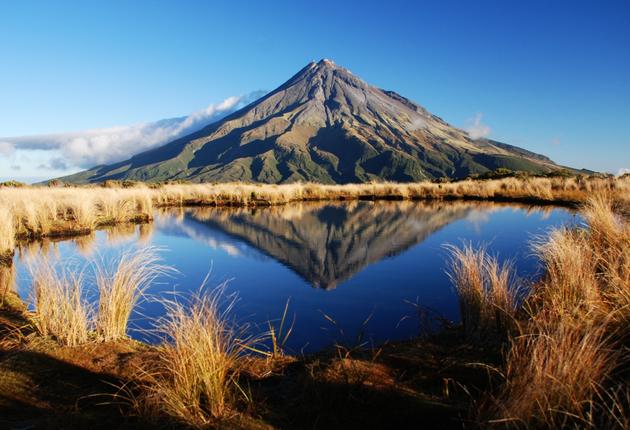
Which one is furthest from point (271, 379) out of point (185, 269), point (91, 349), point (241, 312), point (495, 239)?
point (495, 239)

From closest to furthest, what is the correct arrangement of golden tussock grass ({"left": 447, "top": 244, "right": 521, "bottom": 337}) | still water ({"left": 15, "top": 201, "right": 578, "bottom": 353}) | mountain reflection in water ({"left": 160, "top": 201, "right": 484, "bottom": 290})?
golden tussock grass ({"left": 447, "top": 244, "right": 521, "bottom": 337}), still water ({"left": 15, "top": 201, "right": 578, "bottom": 353}), mountain reflection in water ({"left": 160, "top": 201, "right": 484, "bottom": 290})

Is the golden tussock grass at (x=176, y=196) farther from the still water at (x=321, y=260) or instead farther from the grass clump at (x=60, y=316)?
the grass clump at (x=60, y=316)

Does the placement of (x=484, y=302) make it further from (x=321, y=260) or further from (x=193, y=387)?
(x=321, y=260)

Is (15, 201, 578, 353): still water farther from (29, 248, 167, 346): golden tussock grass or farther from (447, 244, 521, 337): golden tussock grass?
(447, 244, 521, 337): golden tussock grass

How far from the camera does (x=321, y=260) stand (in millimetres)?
9625

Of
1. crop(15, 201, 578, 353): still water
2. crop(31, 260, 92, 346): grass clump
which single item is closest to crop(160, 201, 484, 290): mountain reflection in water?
crop(15, 201, 578, 353): still water

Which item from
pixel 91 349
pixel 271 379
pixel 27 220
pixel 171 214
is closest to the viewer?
pixel 271 379

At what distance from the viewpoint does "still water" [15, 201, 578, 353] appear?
587 centimetres

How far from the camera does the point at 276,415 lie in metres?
3.06

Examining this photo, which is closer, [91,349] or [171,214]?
[91,349]

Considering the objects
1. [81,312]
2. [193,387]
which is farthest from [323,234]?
[193,387]

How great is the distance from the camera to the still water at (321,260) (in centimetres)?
587

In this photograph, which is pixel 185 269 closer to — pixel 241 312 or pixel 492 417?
pixel 241 312

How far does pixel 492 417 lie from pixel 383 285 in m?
4.93
